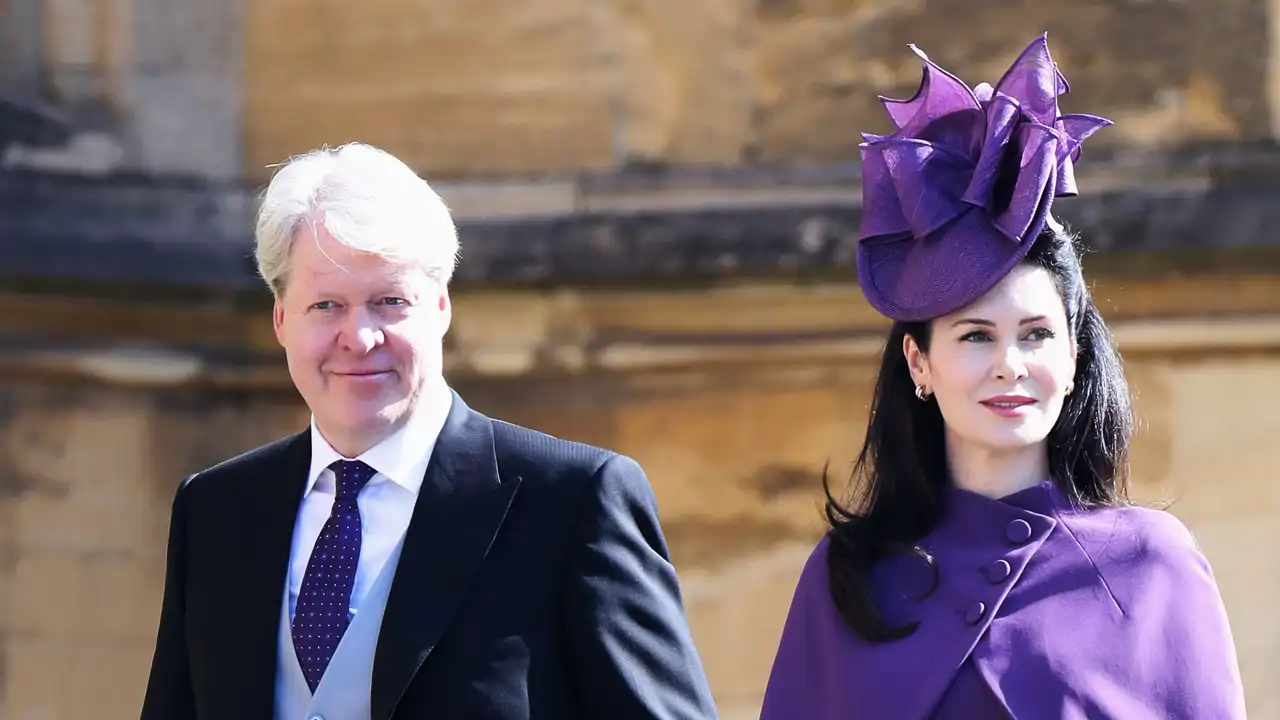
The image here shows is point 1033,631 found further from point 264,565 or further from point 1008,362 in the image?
point 264,565

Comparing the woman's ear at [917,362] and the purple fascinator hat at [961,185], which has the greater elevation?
the purple fascinator hat at [961,185]

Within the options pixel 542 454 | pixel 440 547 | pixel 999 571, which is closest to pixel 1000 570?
pixel 999 571

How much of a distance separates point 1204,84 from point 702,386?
4.44 feet

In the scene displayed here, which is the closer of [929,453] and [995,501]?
[995,501]

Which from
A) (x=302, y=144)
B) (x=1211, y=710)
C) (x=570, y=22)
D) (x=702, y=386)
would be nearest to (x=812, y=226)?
(x=702, y=386)

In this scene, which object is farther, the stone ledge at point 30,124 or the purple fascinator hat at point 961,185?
the stone ledge at point 30,124

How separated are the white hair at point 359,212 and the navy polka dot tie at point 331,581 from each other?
29cm

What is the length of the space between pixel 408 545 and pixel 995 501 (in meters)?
0.78

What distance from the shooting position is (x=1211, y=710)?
232 cm

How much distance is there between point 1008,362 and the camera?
241 cm

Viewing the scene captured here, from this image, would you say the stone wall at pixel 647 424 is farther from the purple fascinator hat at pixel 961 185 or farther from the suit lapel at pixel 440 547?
the suit lapel at pixel 440 547

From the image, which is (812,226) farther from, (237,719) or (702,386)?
(237,719)

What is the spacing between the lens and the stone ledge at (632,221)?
166 inches

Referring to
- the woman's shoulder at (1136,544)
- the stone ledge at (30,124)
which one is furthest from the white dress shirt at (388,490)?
the stone ledge at (30,124)
